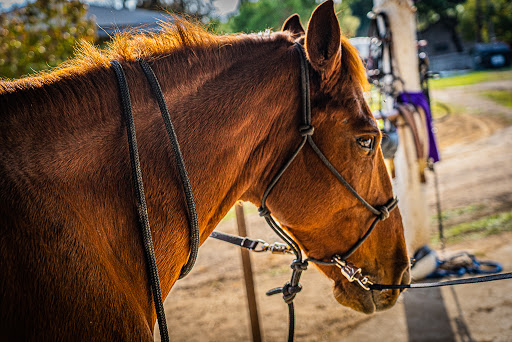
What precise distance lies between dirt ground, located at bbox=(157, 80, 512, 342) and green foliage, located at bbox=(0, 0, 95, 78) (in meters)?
4.52

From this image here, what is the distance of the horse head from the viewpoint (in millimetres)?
1562

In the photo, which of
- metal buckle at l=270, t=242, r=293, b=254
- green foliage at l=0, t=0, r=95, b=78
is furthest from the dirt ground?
green foliage at l=0, t=0, r=95, b=78

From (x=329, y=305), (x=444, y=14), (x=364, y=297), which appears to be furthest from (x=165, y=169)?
(x=444, y=14)

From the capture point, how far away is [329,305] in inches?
177

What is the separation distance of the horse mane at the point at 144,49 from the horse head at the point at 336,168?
11 centimetres

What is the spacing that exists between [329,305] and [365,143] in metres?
3.34

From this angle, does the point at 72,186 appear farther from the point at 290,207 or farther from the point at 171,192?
the point at 290,207

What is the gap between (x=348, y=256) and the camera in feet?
5.99

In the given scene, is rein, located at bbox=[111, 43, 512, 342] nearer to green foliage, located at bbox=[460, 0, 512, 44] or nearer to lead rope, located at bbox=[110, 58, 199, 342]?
lead rope, located at bbox=[110, 58, 199, 342]

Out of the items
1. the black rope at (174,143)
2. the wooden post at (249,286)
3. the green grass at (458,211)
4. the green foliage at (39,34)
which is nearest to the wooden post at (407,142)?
the green grass at (458,211)

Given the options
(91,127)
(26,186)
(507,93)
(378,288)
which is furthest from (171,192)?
(507,93)

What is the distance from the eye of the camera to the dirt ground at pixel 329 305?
386 cm

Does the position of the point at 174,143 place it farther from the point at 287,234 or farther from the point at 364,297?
the point at 364,297

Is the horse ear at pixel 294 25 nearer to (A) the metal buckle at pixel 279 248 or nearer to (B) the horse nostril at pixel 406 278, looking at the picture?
(A) the metal buckle at pixel 279 248
